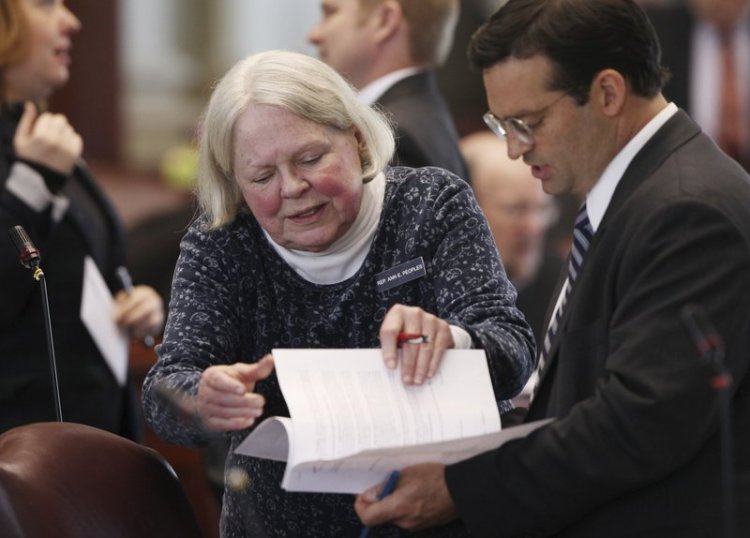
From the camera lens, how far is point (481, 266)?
2400 millimetres

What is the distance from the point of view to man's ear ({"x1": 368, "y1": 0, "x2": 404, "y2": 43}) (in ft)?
12.7

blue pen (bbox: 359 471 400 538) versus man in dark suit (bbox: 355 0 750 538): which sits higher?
man in dark suit (bbox: 355 0 750 538)

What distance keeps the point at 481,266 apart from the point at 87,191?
1747 mm

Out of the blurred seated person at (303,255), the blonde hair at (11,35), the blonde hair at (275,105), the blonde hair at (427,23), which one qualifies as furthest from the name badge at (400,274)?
the blonde hair at (11,35)

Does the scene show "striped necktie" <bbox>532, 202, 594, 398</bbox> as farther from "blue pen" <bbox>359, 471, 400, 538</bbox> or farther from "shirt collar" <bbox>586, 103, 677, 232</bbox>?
"blue pen" <bbox>359, 471, 400, 538</bbox>

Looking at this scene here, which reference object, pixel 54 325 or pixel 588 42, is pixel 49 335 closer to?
pixel 54 325

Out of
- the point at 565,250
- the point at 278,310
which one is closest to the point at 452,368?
the point at 278,310

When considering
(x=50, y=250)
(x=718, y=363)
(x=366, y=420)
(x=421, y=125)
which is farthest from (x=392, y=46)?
(x=718, y=363)

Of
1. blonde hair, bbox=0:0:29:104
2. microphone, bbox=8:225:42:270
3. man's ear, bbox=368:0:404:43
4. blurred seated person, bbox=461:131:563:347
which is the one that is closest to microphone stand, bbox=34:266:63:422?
microphone, bbox=8:225:42:270

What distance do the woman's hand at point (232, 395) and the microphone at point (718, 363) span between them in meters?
0.62

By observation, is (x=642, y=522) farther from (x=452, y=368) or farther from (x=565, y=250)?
(x=565, y=250)

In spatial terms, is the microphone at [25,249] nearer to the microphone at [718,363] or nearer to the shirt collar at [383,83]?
the microphone at [718,363]

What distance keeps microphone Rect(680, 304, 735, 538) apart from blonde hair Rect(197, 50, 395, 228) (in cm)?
73

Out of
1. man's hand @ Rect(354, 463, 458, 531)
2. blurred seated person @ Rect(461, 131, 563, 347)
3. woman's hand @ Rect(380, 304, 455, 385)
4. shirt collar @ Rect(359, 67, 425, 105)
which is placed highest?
shirt collar @ Rect(359, 67, 425, 105)
